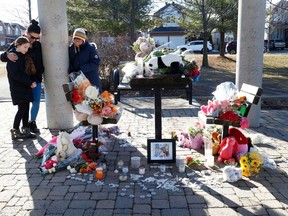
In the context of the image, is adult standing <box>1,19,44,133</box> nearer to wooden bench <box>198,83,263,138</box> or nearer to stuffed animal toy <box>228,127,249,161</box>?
wooden bench <box>198,83,263,138</box>

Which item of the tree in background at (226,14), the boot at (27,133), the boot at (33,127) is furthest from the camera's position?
the tree in background at (226,14)

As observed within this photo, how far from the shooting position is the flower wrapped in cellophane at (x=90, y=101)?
445cm

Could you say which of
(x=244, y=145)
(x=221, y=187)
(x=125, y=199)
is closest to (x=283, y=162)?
(x=244, y=145)

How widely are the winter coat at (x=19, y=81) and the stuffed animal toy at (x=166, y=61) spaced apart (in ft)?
7.10

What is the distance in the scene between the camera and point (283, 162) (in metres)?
4.48

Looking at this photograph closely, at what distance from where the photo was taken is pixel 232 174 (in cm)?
386

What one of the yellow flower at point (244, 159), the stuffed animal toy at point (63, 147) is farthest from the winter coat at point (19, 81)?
the yellow flower at point (244, 159)

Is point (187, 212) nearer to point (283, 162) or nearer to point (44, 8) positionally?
point (283, 162)

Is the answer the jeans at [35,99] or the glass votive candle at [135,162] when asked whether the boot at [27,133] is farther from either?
the glass votive candle at [135,162]

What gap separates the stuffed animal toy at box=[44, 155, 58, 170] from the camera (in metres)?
4.24

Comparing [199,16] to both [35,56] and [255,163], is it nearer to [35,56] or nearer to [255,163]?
[35,56]

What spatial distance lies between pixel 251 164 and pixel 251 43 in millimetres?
2771

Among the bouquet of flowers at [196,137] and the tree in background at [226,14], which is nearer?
the bouquet of flowers at [196,137]

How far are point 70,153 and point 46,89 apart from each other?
6.36 ft
